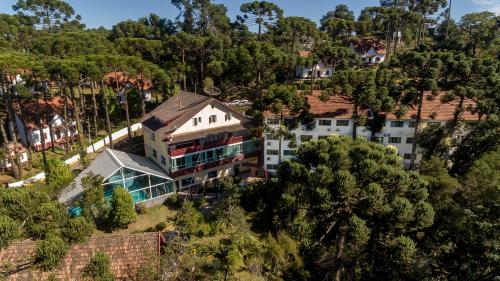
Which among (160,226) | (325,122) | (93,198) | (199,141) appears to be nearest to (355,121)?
(325,122)

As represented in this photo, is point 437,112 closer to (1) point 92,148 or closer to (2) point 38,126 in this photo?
(1) point 92,148

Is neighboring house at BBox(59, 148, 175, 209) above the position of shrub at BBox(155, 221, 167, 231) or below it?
above

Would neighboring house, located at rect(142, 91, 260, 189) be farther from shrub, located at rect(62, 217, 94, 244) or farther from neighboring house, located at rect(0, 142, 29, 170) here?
shrub, located at rect(62, 217, 94, 244)

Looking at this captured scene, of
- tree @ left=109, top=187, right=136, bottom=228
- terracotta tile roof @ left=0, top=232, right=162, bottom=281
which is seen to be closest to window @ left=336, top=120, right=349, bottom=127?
tree @ left=109, top=187, right=136, bottom=228

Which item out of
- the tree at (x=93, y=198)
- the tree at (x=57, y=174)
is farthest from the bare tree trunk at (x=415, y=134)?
the tree at (x=57, y=174)

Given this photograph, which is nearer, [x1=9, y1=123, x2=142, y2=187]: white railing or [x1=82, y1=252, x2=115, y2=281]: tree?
[x1=82, y1=252, x2=115, y2=281]: tree

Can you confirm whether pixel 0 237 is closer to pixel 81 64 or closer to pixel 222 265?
pixel 222 265
